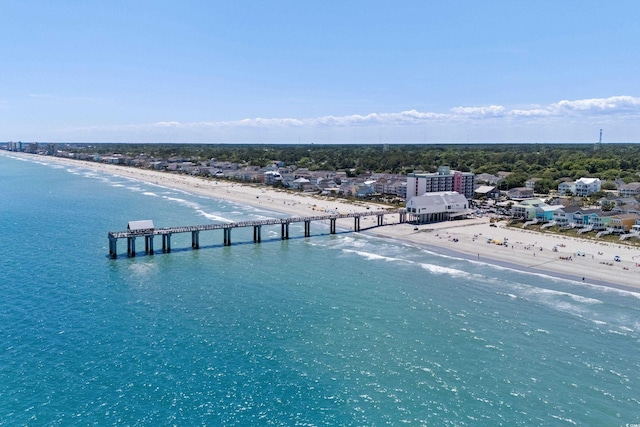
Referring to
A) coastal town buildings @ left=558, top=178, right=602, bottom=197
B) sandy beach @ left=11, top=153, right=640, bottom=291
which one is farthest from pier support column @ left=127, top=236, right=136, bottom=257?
coastal town buildings @ left=558, top=178, right=602, bottom=197

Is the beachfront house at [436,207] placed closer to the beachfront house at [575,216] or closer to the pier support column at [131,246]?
the beachfront house at [575,216]

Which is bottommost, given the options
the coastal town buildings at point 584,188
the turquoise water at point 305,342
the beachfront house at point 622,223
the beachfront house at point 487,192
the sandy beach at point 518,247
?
the turquoise water at point 305,342

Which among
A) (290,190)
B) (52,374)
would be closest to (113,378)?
(52,374)

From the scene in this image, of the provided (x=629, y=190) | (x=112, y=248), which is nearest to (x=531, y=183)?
(x=629, y=190)

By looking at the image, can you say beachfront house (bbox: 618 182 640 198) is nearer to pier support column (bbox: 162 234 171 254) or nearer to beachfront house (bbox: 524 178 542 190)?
beachfront house (bbox: 524 178 542 190)

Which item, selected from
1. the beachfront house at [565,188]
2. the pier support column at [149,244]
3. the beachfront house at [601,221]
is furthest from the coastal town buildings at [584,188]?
the pier support column at [149,244]

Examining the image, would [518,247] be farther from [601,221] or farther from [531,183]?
[531,183]

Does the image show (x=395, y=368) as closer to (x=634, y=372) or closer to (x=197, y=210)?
(x=634, y=372)
